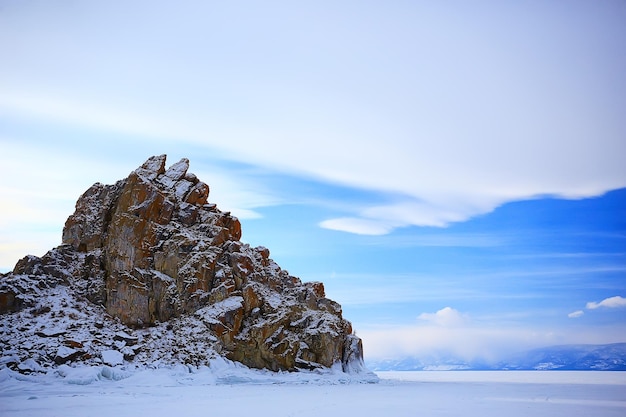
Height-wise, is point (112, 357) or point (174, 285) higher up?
point (174, 285)

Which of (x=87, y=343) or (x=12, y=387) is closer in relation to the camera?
(x=12, y=387)

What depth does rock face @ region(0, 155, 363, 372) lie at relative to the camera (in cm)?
6956

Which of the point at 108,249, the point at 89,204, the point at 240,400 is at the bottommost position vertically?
the point at 240,400

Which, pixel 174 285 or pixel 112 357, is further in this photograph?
pixel 174 285

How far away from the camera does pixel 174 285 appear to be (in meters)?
73.6

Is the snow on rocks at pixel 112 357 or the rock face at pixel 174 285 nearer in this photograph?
the snow on rocks at pixel 112 357

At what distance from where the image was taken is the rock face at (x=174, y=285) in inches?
2739

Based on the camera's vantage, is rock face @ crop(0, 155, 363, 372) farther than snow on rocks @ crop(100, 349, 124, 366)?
Yes

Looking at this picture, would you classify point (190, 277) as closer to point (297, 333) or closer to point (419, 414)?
point (297, 333)

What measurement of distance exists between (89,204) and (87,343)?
24.8 metres

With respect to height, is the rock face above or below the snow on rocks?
above

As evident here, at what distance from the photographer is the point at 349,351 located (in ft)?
259

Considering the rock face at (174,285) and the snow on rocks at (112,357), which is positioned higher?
the rock face at (174,285)

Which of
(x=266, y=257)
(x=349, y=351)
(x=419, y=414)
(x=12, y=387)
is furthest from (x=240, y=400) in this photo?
(x=266, y=257)
